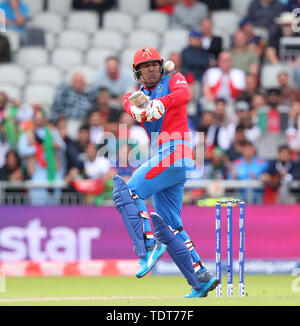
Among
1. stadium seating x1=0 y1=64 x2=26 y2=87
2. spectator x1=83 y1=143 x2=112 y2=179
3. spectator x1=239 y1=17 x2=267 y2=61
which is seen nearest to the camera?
spectator x1=83 y1=143 x2=112 y2=179

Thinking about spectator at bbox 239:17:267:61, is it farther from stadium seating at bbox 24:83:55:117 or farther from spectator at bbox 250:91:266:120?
stadium seating at bbox 24:83:55:117

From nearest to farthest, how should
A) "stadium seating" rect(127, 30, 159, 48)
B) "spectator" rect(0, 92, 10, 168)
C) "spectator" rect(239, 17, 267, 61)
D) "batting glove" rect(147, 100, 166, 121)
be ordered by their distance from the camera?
"batting glove" rect(147, 100, 166, 121) → "spectator" rect(0, 92, 10, 168) → "spectator" rect(239, 17, 267, 61) → "stadium seating" rect(127, 30, 159, 48)

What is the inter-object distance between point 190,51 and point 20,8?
401 cm

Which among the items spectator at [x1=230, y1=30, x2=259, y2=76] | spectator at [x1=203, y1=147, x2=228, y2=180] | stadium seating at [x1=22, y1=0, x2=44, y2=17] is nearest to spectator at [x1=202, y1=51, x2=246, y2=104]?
spectator at [x1=230, y1=30, x2=259, y2=76]

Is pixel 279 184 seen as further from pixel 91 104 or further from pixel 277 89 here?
pixel 91 104

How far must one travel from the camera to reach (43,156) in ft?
54.0

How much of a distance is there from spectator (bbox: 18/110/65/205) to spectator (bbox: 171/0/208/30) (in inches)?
177

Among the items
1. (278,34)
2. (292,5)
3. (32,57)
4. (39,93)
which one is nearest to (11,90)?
(39,93)

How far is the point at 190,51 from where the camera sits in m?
18.1

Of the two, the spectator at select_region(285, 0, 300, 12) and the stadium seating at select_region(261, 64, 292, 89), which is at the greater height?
the spectator at select_region(285, 0, 300, 12)

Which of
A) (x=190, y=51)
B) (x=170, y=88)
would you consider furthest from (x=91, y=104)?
(x=170, y=88)

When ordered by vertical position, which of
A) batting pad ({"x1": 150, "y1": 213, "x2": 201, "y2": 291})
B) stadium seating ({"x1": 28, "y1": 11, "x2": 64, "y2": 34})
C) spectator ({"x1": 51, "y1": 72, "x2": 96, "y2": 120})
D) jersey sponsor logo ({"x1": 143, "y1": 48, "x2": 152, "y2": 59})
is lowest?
batting pad ({"x1": 150, "y1": 213, "x2": 201, "y2": 291})

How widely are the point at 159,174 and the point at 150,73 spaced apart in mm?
1083

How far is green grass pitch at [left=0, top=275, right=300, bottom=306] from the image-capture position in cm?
1000
